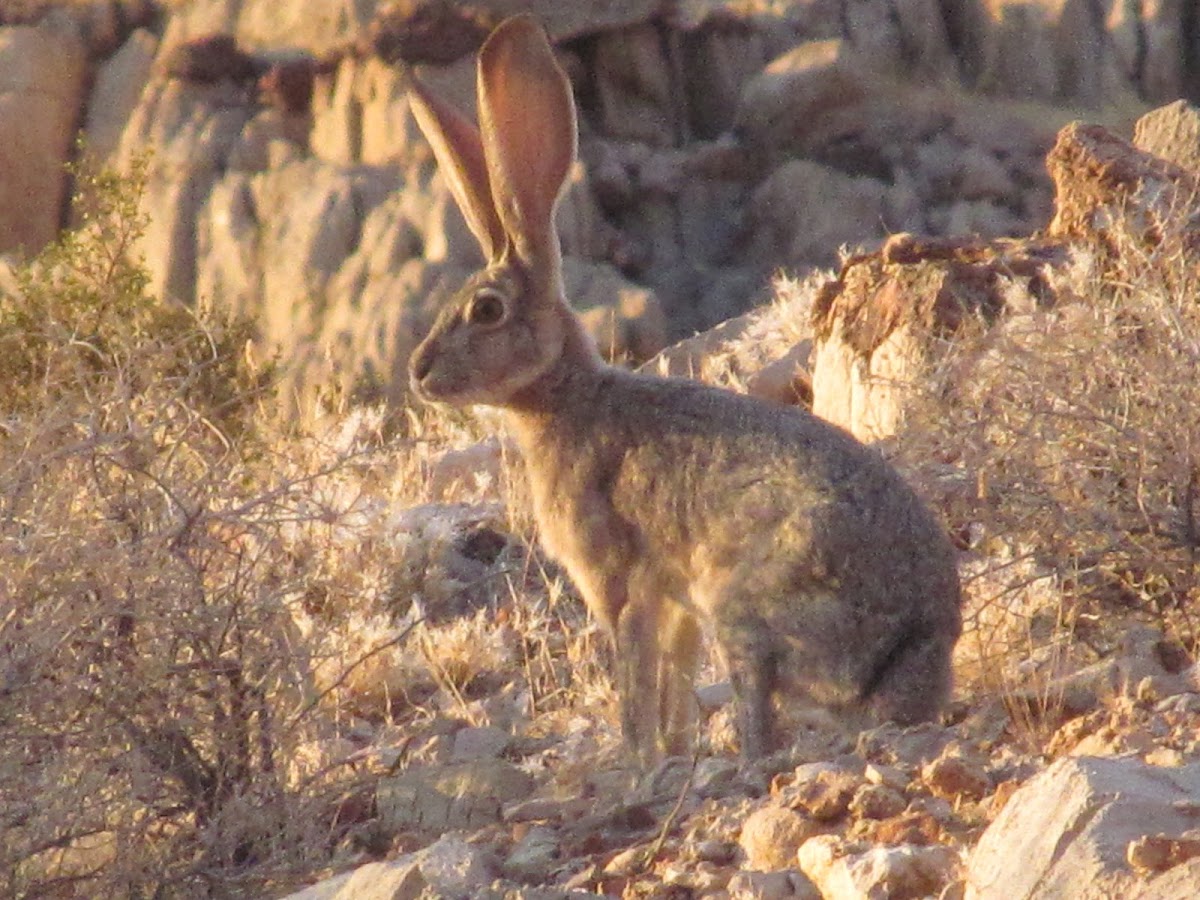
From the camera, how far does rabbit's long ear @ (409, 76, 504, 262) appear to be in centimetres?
600

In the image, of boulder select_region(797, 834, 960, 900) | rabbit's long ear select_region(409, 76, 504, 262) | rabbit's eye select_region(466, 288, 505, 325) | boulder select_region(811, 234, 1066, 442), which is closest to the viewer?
boulder select_region(797, 834, 960, 900)

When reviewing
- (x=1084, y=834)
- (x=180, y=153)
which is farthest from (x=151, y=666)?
(x=180, y=153)

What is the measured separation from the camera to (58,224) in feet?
85.4

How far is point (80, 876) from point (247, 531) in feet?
2.70

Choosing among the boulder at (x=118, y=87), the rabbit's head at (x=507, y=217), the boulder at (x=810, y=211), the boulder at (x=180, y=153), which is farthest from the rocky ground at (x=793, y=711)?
the boulder at (x=118, y=87)

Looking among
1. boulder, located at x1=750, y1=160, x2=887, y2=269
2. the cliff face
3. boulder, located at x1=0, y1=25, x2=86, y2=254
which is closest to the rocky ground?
boulder, located at x1=750, y1=160, x2=887, y2=269

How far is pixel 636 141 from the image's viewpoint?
24328 mm

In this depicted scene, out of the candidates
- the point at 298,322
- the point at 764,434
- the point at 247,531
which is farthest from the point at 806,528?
the point at 298,322

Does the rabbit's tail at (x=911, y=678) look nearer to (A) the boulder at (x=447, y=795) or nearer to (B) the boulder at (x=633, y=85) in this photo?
(A) the boulder at (x=447, y=795)

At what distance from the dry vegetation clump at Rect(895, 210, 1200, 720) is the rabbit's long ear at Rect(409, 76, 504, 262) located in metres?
1.26

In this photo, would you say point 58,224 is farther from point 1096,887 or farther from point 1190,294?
point 1096,887

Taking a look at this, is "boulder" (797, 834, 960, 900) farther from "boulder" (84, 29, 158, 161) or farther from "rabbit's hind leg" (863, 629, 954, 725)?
"boulder" (84, 29, 158, 161)

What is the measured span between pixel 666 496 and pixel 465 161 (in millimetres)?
1262

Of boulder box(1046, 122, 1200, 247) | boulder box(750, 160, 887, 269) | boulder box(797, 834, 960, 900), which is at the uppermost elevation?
boulder box(1046, 122, 1200, 247)
